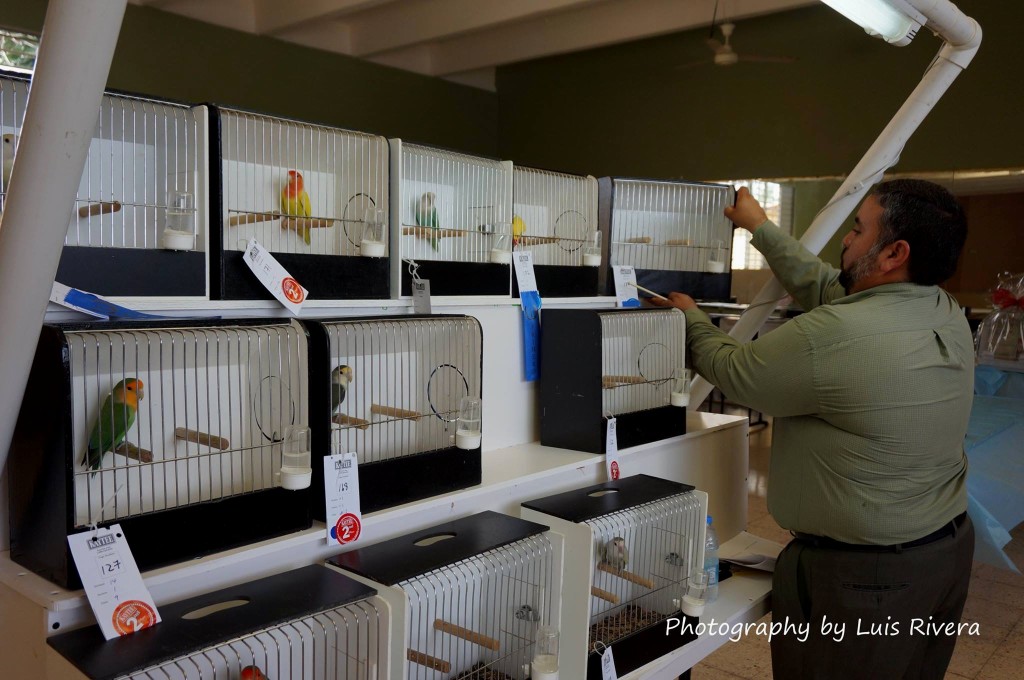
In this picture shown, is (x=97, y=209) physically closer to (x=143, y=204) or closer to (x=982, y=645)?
(x=143, y=204)

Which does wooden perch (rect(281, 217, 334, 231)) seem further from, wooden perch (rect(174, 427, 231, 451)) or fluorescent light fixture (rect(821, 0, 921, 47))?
fluorescent light fixture (rect(821, 0, 921, 47))

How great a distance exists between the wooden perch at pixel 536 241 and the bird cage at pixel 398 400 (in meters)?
0.47

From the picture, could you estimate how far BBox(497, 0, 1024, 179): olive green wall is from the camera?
17.8 ft

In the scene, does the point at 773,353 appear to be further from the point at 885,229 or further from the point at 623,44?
the point at 623,44

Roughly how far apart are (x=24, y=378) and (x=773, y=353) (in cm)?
132

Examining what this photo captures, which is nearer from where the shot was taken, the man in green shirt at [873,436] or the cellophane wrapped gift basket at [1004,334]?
the man in green shirt at [873,436]

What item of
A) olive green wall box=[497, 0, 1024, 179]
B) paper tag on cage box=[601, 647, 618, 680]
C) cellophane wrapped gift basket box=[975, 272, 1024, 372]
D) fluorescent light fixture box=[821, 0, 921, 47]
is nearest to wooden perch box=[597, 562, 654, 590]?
paper tag on cage box=[601, 647, 618, 680]

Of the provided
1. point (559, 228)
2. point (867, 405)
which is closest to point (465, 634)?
point (867, 405)

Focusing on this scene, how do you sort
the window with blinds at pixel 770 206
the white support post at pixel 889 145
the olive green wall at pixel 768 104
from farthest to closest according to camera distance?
the window with blinds at pixel 770 206
the olive green wall at pixel 768 104
the white support post at pixel 889 145

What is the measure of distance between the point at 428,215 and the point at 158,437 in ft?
2.47

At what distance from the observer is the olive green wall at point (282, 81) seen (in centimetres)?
574

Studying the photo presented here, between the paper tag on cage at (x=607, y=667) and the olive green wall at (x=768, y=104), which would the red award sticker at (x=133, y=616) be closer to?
the paper tag on cage at (x=607, y=667)

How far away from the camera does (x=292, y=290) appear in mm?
1376

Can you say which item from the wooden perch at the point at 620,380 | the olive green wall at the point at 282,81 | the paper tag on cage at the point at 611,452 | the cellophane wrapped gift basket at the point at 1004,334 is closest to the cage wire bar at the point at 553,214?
the wooden perch at the point at 620,380
